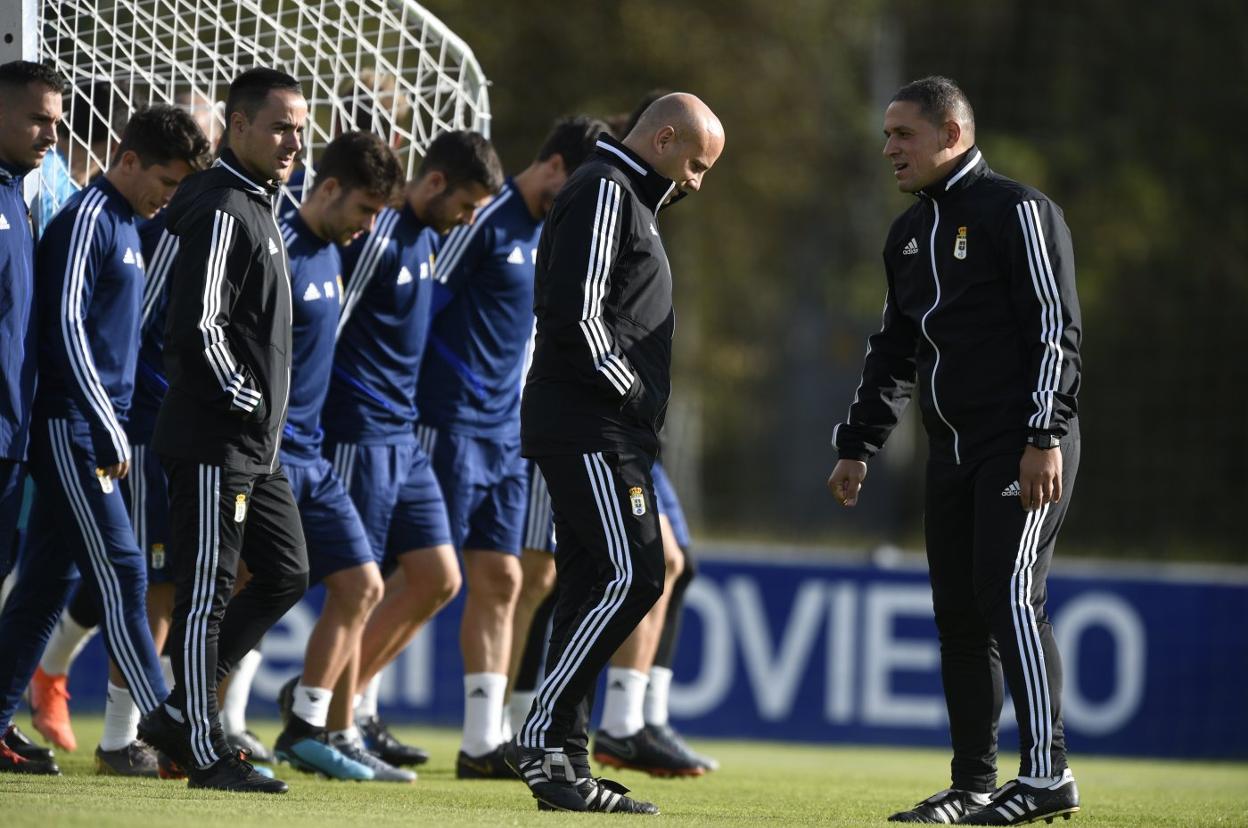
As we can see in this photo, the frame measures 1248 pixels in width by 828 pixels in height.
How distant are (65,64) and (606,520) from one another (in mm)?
3285

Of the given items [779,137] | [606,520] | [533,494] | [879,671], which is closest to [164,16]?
[533,494]

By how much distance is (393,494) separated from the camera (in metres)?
7.71

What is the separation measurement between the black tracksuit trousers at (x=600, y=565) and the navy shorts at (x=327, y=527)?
4.75ft

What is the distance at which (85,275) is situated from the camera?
655 cm

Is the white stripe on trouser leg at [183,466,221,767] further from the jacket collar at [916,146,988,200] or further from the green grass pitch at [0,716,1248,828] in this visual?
the jacket collar at [916,146,988,200]

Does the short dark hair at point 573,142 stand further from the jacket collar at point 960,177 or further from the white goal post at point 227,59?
the jacket collar at point 960,177

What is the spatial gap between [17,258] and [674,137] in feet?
7.57

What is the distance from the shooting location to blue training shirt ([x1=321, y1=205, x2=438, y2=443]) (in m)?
7.67

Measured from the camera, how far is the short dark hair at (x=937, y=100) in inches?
249

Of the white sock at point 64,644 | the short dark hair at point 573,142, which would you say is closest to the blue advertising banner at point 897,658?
the white sock at point 64,644

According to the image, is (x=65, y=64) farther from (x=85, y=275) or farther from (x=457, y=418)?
(x=457, y=418)

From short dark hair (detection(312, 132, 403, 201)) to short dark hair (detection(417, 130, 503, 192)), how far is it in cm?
54

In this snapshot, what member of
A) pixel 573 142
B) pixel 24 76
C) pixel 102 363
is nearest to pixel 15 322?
pixel 102 363

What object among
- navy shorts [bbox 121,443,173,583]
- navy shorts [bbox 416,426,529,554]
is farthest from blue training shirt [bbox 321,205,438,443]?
navy shorts [bbox 121,443,173,583]
